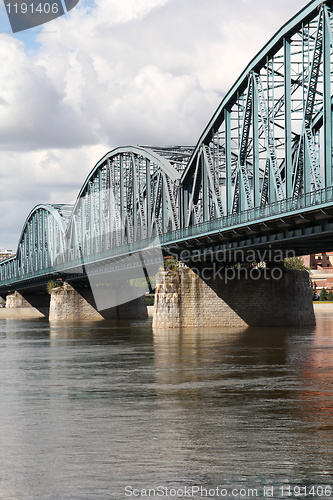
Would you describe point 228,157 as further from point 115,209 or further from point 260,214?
point 115,209

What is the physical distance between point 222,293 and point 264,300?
12.0 feet

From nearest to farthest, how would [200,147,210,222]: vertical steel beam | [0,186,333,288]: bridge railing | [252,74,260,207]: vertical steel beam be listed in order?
[0,186,333,288]: bridge railing, [252,74,260,207]: vertical steel beam, [200,147,210,222]: vertical steel beam

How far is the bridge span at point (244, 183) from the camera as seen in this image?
44.0 meters

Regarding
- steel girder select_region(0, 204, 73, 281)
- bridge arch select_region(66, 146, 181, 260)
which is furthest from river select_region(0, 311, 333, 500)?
steel girder select_region(0, 204, 73, 281)

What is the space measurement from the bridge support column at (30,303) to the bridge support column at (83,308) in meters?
41.6

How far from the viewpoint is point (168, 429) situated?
52.3 feet

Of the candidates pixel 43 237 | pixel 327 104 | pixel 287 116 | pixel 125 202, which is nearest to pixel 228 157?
pixel 287 116

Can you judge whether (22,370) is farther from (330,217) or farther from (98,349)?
(330,217)

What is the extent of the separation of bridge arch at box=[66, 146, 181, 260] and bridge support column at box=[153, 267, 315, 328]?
12.4 meters

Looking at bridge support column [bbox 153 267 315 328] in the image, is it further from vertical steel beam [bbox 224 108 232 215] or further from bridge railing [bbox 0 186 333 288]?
vertical steel beam [bbox 224 108 232 215]

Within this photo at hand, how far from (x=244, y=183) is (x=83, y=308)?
54255 mm

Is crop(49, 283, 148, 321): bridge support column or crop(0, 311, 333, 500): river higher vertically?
crop(49, 283, 148, 321): bridge support column

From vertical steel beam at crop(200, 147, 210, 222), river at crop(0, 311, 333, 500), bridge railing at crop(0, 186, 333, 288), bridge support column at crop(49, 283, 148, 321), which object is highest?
vertical steel beam at crop(200, 147, 210, 222)

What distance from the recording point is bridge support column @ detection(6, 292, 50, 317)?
147750 mm
